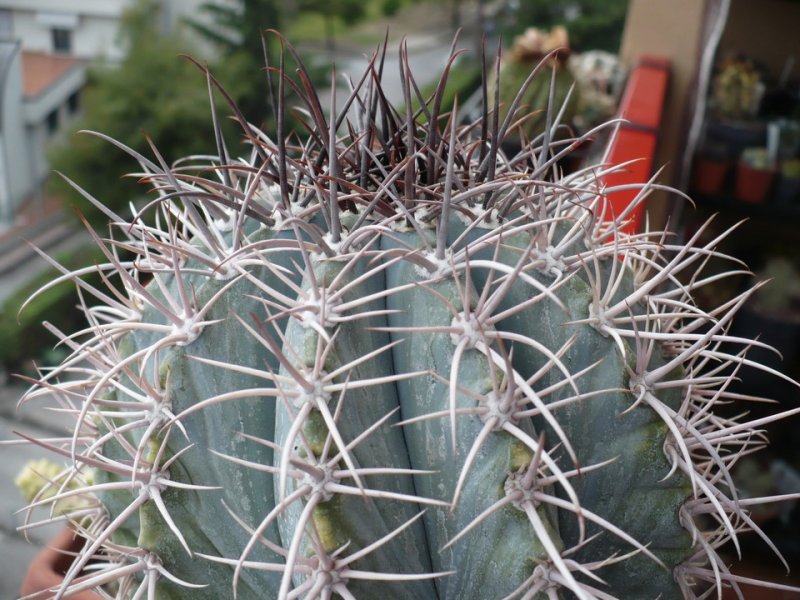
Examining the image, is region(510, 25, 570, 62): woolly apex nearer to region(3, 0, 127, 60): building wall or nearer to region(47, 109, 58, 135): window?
region(3, 0, 127, 60): building wall

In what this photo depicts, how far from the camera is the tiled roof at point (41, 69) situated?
939 cm

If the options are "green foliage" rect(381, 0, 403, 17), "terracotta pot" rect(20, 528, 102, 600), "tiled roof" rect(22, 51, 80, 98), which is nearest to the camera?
"terracotta pot" rect(20, 528, 102, 600)

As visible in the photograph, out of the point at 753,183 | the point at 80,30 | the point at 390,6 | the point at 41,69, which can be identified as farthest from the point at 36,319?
the point at 390,6

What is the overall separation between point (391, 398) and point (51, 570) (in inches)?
29.6

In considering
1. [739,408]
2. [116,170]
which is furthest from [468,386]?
[116,170]

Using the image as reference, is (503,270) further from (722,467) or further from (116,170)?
(116,170)

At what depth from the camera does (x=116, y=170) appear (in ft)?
30.9

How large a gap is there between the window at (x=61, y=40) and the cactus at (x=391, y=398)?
1045 cm

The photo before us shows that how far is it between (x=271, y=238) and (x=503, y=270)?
0.25 m

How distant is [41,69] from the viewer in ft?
32.3

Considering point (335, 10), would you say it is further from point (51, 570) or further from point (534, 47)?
point (51, 570)

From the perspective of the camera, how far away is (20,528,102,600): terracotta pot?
46.6 inches

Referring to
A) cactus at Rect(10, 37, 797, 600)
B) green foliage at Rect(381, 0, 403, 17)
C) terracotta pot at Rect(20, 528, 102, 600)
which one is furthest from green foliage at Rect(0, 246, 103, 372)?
green foliage at Rect(381, 0, 403, 17)

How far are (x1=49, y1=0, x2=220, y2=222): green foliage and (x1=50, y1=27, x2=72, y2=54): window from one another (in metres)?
0.60
